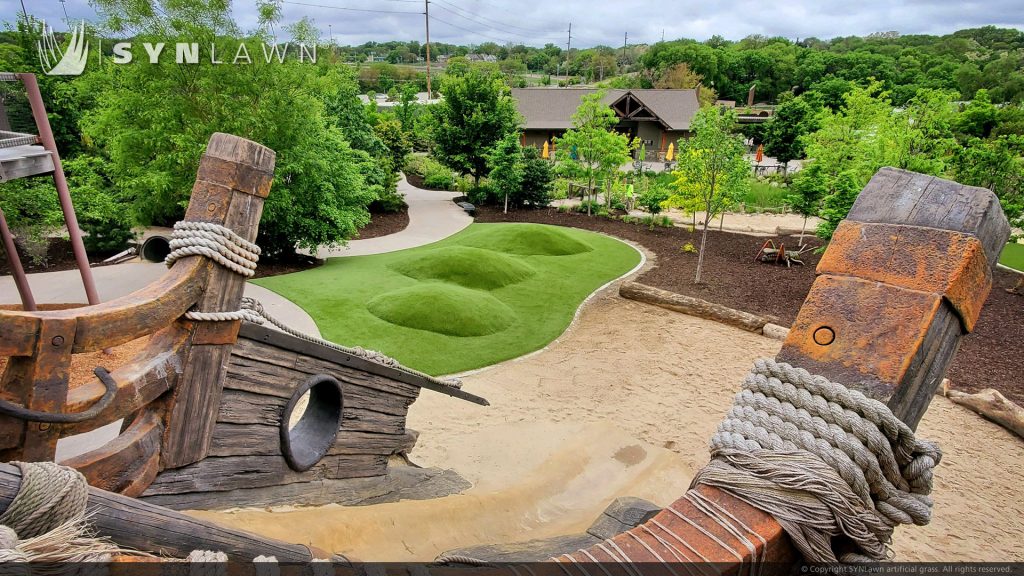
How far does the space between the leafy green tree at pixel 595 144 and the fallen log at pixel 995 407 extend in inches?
605

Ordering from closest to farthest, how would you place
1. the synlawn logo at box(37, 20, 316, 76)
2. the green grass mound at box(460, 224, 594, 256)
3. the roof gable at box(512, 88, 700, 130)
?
the synlawn logo at box(37, 20, 316, 76) < the green grass mound at box(460, 224, 594, 256) < the roof gable at box(512, 88, 700, 130)

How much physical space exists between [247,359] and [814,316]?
2802 mm

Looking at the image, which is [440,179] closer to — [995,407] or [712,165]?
[712,165]

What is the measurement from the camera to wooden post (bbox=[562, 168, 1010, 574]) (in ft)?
4.15

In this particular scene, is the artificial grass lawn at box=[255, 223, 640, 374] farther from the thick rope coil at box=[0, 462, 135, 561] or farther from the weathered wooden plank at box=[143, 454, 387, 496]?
the thick rope coil at box=[0, 462, 135, 561]

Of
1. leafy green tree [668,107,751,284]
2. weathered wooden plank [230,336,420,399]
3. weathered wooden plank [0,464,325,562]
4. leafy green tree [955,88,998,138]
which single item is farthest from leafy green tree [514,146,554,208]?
weathered wooden plank [0,464,325,562]

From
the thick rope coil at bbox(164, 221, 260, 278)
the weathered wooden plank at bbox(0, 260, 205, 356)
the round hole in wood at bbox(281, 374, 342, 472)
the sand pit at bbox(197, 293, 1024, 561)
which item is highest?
the thick rope coil at bbox(164, 221, 260, 278)

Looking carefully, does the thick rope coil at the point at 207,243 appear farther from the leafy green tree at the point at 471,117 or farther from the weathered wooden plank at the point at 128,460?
the leafy green tree at the point at 471,117

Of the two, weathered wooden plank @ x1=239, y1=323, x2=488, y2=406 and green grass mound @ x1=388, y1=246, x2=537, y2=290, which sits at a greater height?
weathered wooden plank @ x1=239, y1=323, x2=488, y2=406

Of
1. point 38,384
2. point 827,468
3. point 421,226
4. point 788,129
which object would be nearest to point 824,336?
point 827,468

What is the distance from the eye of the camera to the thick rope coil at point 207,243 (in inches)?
98.3

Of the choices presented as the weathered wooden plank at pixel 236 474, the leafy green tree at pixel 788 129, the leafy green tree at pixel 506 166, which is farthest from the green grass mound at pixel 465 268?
the leafy green tree at pixel 788 129

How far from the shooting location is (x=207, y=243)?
2.50m

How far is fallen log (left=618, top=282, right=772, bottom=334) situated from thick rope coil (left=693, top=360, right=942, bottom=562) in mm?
11970
